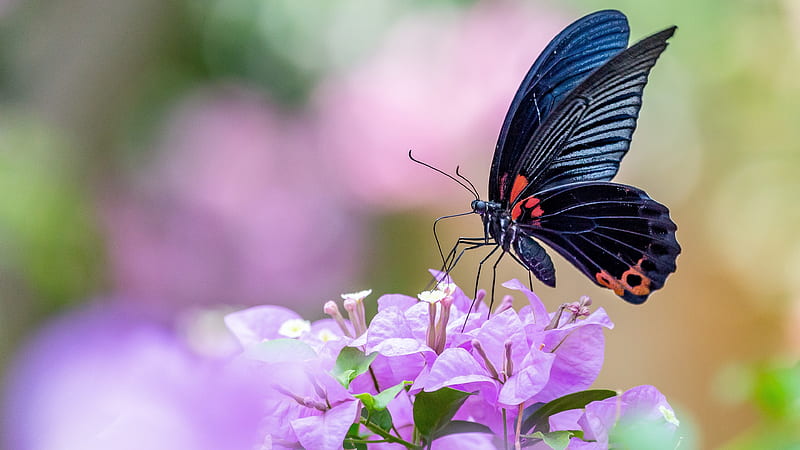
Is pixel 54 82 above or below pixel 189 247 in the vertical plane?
above

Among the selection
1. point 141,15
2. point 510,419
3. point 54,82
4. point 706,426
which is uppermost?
point 141,15

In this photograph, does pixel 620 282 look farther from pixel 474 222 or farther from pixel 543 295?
pixel 474 222

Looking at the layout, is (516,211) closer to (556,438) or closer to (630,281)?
(630,281)

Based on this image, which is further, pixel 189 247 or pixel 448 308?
pixel 189 247

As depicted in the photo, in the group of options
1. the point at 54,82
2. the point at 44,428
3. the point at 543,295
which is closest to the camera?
the point at 44,428

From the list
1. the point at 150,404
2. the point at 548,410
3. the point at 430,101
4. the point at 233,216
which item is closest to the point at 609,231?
the point at 548,410

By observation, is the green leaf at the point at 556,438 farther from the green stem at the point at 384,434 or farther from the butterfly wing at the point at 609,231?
the butterfly wing at the point at 609,231

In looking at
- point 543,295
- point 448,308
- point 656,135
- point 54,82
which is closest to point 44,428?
point 448,308

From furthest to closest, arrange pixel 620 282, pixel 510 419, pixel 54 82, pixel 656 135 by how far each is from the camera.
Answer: pixel 656 135, pixel 54 82, pixel 620 282, pixel 510 419
